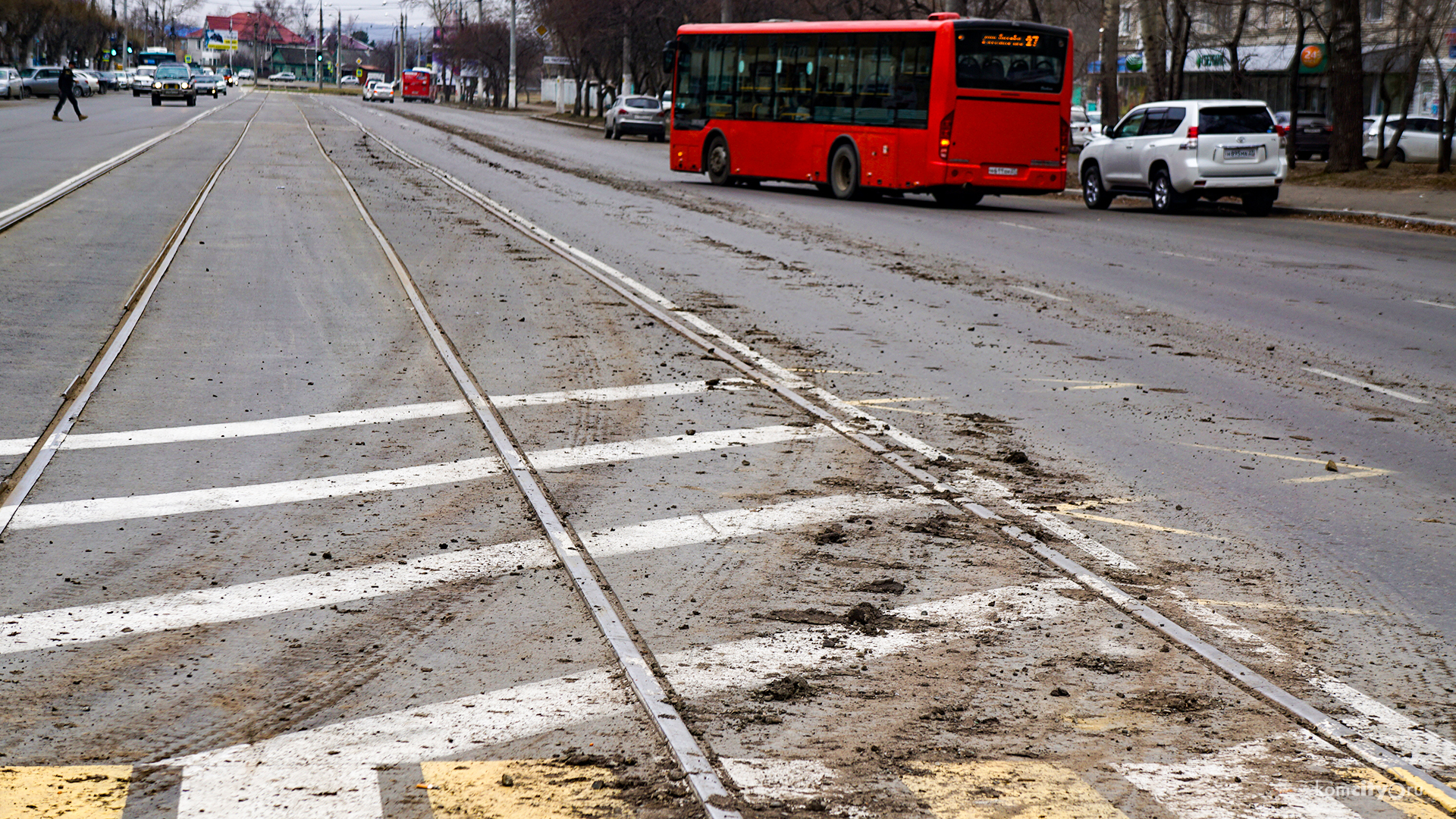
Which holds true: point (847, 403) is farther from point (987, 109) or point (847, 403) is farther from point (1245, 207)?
point (1245, 207)

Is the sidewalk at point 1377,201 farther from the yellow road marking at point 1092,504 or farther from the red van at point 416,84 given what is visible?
the red van at point 416,84

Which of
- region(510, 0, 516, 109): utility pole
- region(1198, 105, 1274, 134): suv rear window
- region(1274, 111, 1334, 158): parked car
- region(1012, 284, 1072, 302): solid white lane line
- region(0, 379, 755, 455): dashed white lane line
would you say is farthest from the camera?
region(510, 0, 516, 109): utility pole

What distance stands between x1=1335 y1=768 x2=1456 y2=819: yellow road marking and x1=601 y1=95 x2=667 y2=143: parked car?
52923 mm

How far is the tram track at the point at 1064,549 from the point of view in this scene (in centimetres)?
401

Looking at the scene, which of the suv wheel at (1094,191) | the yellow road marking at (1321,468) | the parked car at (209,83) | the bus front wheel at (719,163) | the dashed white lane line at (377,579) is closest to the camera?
the dashed white lane line at (377,579)

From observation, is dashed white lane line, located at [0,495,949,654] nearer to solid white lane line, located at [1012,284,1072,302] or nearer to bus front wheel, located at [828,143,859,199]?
solid white lane line, located at [1012,284,1072,302]

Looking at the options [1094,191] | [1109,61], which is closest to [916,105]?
A: [1094,191]

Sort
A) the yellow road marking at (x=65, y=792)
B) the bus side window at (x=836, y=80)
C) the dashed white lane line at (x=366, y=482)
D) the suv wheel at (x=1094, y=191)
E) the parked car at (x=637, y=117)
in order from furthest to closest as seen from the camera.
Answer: the parked car at (x=637, y=117), the suv wheel at (x=1094, y=191), the bus side window at (x=836, y=80), the dashed white lane line at (x=366, y=482), the yellow road marking at (x=65, y=792)

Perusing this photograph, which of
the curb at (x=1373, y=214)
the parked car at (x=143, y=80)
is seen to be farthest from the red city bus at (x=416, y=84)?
the curb at (x=1373, y=214)

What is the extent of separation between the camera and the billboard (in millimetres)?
184250

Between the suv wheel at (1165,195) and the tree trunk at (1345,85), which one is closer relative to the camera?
the suv wheel at (1165,195)

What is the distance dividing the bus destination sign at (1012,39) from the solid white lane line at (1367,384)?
1597 centimetres

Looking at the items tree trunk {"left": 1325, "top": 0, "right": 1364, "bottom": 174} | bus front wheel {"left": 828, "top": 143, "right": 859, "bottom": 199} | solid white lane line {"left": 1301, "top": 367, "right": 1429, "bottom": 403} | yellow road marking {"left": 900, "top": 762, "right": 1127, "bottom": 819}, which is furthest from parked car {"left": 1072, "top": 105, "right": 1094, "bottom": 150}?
yellow road marking {"left": 900, "top": 762, "right": 1127, "bottom": 819}

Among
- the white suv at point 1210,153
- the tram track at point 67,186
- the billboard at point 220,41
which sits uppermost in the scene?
the billboard at point 220,41
